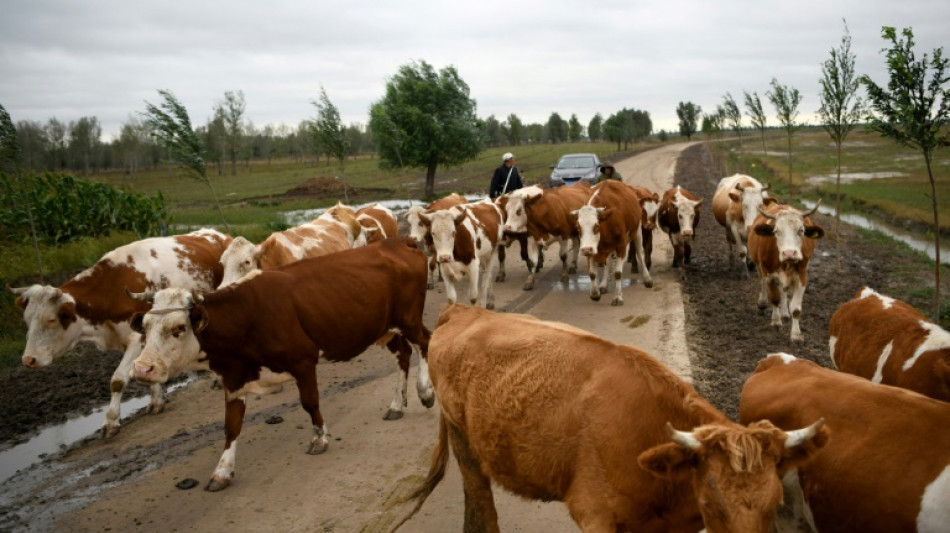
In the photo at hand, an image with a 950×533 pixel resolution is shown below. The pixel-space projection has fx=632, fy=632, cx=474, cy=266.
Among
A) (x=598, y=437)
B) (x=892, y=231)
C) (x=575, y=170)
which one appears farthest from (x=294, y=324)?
(x=892, y=231)

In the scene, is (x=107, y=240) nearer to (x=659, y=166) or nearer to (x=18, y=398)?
(x=18, y=398)

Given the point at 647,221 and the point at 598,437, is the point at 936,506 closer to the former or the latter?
the point at 598,437

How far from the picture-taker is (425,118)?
30.1 meters

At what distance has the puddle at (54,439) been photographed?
6.82 m

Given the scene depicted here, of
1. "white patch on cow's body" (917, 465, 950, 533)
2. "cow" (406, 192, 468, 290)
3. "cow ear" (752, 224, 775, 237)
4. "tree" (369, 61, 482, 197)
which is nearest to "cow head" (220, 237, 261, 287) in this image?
"cow" (406, 192, 468, 290)

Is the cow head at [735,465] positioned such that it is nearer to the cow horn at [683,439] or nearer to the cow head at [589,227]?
the cow horn at [683,439]

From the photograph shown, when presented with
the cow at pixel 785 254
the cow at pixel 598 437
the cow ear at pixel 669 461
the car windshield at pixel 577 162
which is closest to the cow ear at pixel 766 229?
the cow at pixel 785 254

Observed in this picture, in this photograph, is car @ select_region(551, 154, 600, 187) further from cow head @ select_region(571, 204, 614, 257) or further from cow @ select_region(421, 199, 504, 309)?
cow @ select_region(421, 199, 504, 309)

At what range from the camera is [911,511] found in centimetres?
334

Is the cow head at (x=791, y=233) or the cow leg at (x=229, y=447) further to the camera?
the cow head at (x=791, y=233)

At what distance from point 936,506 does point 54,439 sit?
8.43 meters

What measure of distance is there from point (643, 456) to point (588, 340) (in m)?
0.95

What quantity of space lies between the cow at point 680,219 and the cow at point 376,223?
6.12 metres

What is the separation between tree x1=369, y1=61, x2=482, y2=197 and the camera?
30250mm
